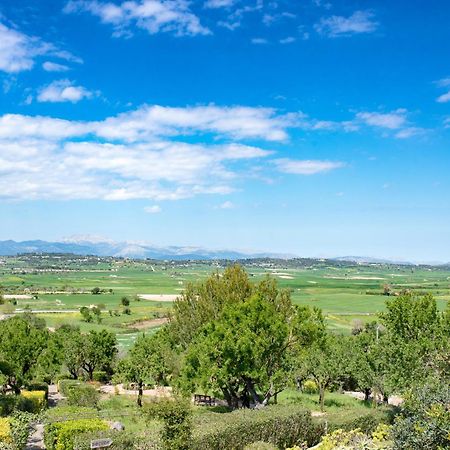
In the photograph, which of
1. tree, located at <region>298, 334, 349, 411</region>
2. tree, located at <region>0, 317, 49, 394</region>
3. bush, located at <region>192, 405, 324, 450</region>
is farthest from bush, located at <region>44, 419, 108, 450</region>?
tree, located at <region>0, 317, 49, 394</region>

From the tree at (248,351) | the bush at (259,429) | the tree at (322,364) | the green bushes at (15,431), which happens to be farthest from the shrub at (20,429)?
the tree at (322,364)

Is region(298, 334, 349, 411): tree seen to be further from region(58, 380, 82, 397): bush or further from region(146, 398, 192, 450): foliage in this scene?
region(58, 380, 82, 397): bush

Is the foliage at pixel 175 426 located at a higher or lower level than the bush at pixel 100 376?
higher

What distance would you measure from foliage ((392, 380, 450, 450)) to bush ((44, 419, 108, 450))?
44.6 feet

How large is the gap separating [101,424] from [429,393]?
1414 centimetres

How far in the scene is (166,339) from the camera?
38594 mm

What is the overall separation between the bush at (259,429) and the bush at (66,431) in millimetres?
4688

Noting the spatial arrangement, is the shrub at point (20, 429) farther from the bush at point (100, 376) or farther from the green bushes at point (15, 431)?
the bush at point (100, 376)

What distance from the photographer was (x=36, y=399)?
104 feet

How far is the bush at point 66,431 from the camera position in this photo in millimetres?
20938

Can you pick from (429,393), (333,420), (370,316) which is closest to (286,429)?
(333,420)

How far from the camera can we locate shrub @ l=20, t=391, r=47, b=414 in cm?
3136

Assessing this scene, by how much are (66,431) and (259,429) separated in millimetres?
7963

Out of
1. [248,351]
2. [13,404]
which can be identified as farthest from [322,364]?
[13,404]
